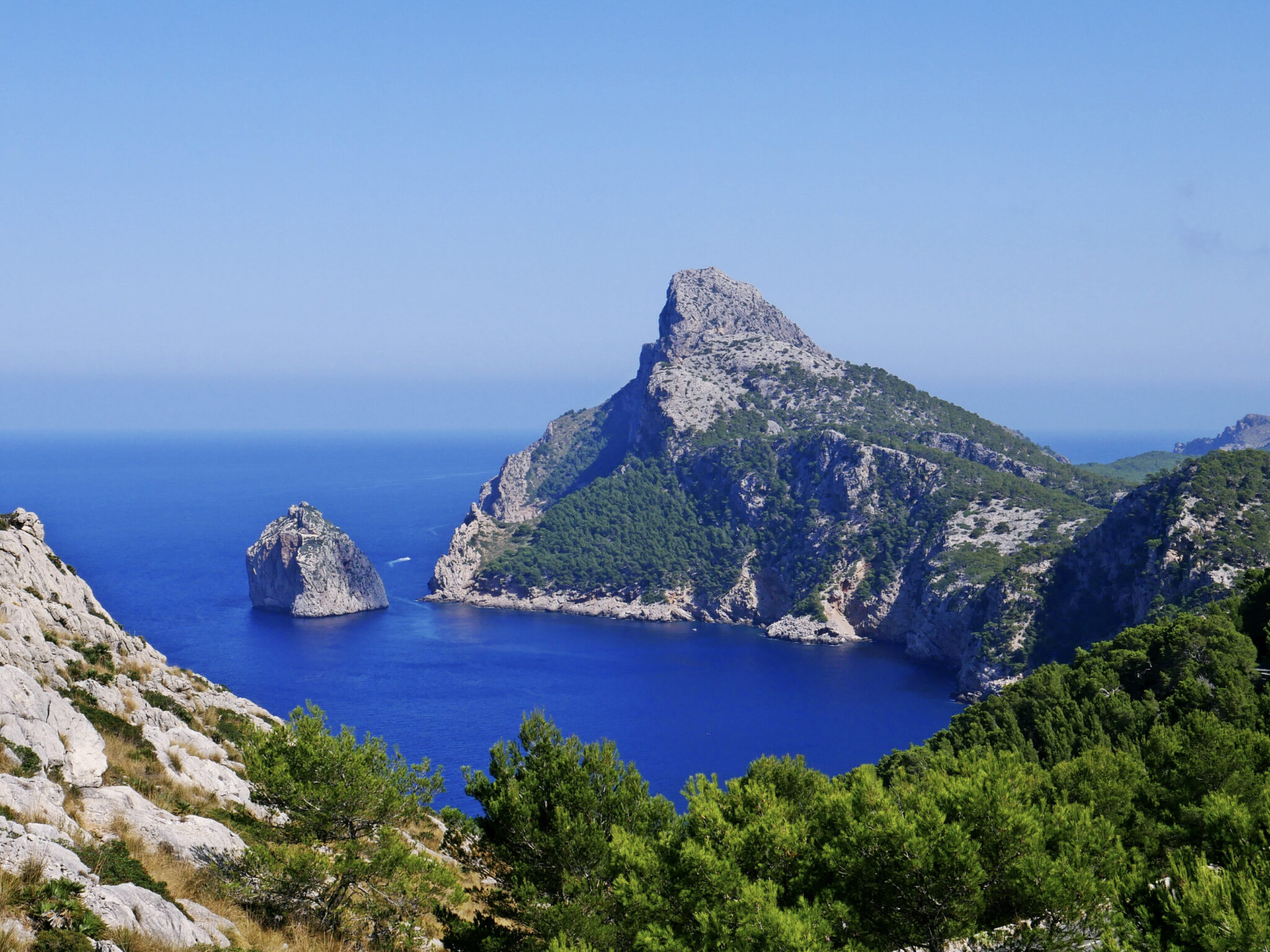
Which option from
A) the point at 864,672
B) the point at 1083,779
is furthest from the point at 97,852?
the point at 864,672

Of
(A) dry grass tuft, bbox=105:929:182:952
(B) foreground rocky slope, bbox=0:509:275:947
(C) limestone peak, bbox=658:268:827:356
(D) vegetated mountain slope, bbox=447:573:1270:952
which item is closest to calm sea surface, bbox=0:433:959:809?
(B) foreground rocky slope, bbox=0:509:275:947

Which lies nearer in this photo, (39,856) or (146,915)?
(39,856)

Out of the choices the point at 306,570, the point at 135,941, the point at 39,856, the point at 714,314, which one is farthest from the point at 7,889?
the point at 714,314

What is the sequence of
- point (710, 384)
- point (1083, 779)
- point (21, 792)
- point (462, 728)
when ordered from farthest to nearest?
1. point (710, 384)
2. point (462, 728)
3. point (1083, 779)
4. point (21, 792)

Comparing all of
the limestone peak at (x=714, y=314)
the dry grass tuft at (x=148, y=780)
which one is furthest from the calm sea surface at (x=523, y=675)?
the limestone peak at (x=714, y=314)

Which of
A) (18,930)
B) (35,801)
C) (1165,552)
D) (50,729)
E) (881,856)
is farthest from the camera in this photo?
(1165,552)

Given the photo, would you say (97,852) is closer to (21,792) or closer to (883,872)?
(21,792)

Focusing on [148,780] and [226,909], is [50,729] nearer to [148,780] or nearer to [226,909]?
[148,780]
